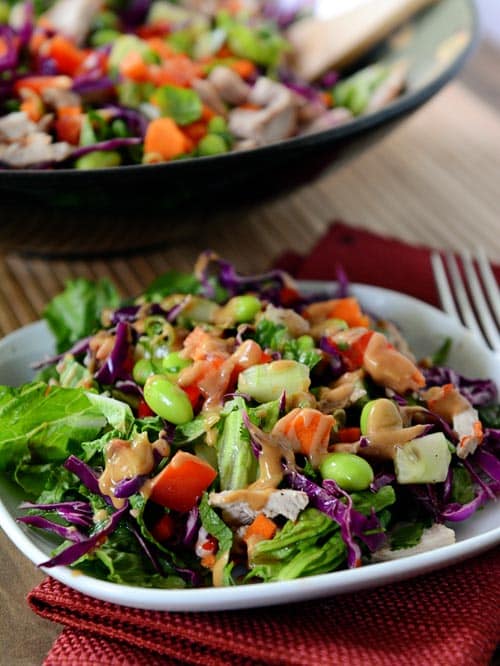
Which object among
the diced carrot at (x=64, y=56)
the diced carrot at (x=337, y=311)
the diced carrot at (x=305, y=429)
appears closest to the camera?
the diced carrot at (x=305, y=429)

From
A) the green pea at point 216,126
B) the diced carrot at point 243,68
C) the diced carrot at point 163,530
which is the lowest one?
the diced carrot at point 163,530

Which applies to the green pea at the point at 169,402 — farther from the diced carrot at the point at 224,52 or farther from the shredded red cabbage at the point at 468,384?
the diced carrot at the point at 224,52

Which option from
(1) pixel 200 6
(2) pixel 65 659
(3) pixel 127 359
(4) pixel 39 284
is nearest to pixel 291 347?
(3) pixel 127 359

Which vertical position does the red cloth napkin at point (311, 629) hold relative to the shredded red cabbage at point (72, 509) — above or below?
below

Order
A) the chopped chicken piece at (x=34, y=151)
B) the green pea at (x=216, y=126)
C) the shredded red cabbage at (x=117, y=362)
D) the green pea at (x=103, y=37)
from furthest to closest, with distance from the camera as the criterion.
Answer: the green pea at (x=103, y=37)
the green pea at (x=216, y=126)
the chopped chicken piece at (x=34, y=151)
the shredded red cabbage at (x=117, y=362)

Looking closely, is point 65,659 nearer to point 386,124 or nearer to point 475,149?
point 386,124

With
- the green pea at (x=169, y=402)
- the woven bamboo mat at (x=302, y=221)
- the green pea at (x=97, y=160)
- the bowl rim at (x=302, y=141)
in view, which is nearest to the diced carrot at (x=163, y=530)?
the green pea at (x=169, y=402)

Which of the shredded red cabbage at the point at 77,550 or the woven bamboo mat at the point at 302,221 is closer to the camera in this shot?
the shredded red cabbage at the point at 77,550

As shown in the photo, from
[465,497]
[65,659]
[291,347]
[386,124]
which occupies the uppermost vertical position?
[386,124]
